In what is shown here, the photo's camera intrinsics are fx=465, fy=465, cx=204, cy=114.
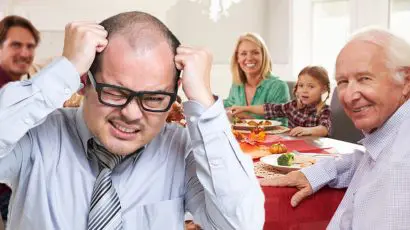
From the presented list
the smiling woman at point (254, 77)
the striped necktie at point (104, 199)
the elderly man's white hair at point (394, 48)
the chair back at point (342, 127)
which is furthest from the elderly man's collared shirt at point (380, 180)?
the smiling woman at point (254, 77)

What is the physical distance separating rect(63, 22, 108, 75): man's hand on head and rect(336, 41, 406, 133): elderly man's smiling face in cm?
75

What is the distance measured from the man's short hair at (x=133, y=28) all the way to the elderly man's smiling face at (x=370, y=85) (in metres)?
0.62

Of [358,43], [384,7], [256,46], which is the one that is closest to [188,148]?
[358,43]

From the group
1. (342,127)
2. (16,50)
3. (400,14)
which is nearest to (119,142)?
(16,50)

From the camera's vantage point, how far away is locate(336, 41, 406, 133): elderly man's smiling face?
128 centimetres

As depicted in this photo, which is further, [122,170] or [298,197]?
[298,197]

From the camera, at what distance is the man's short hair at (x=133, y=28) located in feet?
2.83

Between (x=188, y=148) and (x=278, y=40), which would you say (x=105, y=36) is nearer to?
(x=188, y=148)

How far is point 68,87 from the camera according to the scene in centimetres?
86

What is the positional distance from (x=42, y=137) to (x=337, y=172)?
3.09 ft

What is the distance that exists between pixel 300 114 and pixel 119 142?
2.20 m

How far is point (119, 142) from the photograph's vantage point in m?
0.86

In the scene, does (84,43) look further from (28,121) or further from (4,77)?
(4,77)

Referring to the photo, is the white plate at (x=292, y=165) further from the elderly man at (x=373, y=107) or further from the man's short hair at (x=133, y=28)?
the man's short hair at (x=133, y=28)
